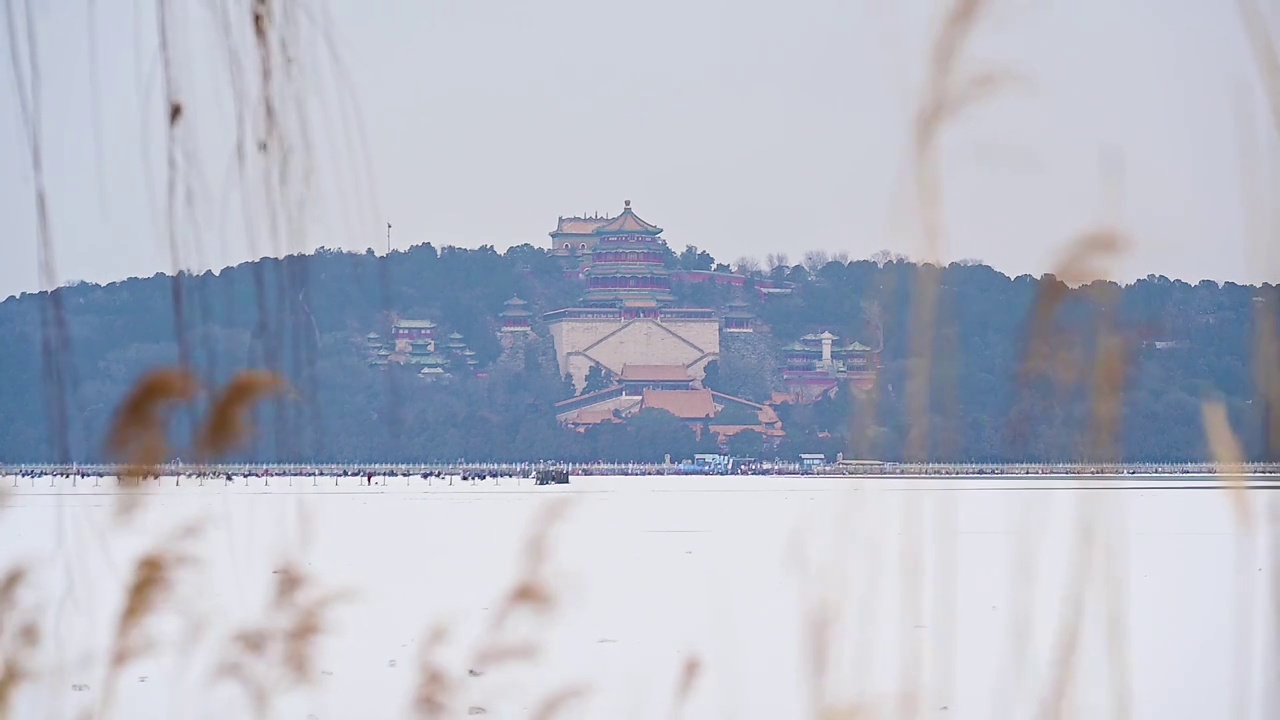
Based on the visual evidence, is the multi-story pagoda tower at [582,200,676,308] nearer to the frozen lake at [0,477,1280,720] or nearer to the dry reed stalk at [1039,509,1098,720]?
the frozen lake at [0,477,1280,720]

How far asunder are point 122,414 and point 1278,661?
5.15 ft

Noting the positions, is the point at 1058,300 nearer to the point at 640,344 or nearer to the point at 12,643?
the point at 12,643

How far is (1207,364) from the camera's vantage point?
3591 centimetres

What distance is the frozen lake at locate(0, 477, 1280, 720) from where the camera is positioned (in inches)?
109

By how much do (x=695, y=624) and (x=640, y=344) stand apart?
71.9 m

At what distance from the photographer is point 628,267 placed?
285 feet

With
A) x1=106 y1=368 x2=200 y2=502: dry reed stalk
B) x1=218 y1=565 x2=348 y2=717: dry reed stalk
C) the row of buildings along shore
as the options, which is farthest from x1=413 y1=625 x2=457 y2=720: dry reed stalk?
the row of buildings along shore

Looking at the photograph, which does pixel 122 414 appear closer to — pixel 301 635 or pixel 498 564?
pixel 301 635

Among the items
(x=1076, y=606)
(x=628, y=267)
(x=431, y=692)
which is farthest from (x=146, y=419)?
(x=628, y=267)

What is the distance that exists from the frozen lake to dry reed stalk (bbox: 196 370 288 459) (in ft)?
0.45

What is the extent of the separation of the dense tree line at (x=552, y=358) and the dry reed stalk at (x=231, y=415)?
5.8 inches

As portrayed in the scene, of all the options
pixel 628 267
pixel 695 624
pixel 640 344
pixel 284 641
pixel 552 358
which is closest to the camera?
pixel 284 641

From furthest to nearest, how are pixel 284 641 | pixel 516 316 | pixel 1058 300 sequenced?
1. pixel 516 316
2. pixel 284 641
3. pixel 1058 300

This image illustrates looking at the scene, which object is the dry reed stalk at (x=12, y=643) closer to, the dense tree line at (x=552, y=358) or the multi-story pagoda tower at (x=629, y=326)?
the dense tree line at (x=552, y=358)
